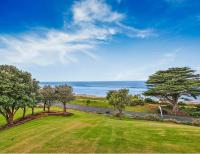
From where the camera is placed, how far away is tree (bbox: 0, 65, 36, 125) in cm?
2627

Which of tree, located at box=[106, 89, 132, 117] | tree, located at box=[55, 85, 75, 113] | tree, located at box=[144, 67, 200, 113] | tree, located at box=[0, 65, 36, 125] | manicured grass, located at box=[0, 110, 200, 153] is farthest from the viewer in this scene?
tree, located at box=[144, 67, 200, 113]

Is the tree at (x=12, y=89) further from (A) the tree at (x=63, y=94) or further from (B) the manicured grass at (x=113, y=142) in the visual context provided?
(B) the manicured grass at (x=113, y=142)

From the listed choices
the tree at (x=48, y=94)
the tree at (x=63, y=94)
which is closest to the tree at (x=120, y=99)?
the tree at (x=63, y=94)

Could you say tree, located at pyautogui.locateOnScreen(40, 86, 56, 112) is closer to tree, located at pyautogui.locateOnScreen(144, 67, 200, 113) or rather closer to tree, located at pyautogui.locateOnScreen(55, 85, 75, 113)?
tree, located at pyautogui.locateOnScreen(55, 85, 75, 113)

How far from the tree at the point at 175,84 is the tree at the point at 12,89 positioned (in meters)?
32.0

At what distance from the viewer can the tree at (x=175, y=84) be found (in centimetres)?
4606

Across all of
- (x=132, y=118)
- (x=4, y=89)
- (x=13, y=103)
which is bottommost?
(x=132, y=118)

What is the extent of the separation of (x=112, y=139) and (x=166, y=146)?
4254 mm

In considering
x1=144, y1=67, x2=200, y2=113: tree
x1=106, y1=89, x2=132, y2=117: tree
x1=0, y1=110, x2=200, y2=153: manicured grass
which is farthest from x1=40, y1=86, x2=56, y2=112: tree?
x1=144, y1=67, x2=200, y2=113: tree

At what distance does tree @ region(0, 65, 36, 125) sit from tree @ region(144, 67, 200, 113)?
3196 cm

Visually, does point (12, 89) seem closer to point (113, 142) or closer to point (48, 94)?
point (48, 94)

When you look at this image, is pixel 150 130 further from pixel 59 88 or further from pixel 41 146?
pixel 59 88

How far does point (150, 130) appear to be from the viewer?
17.9 m

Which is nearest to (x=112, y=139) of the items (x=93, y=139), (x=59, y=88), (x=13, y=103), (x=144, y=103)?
(x=93, y=139)
